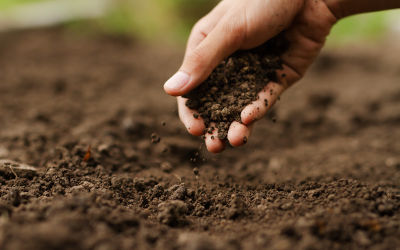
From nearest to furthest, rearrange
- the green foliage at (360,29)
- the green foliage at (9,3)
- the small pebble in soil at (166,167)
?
1. the small pebble in soil at (166,167)
2. the green foliage at (360,29)
3. the green foliage at (9,3)

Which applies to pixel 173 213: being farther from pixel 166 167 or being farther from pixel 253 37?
pixel 253 37

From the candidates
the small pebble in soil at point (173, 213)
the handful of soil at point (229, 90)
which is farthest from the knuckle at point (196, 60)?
the small pebble in soil at point (173, 213)

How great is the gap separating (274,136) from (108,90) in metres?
1.65

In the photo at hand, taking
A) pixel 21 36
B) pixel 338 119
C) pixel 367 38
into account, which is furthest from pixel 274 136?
pixel 21 36

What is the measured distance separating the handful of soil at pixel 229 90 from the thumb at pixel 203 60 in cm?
10

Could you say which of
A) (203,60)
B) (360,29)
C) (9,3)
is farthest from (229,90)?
(9,3)

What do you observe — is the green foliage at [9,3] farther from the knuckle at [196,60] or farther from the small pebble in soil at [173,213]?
the small pebble in soil at [173,213]

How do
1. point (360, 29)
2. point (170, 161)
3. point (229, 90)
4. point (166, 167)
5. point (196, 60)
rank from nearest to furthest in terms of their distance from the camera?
point (196, 60) → point (229, 90) → point (166, 167) → point (170, 161) → point (360, 29)

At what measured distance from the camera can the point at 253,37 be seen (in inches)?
77.0

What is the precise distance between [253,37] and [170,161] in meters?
0.98

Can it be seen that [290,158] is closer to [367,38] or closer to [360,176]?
[360,176]

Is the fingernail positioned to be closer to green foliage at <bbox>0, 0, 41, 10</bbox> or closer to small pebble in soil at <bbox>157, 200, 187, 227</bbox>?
small pebble in soil at <bbox>157, 200, 187, 227</bbox>

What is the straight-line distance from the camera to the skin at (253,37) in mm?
1743

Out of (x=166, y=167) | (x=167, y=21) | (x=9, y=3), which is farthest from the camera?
(x=167, y=21)
